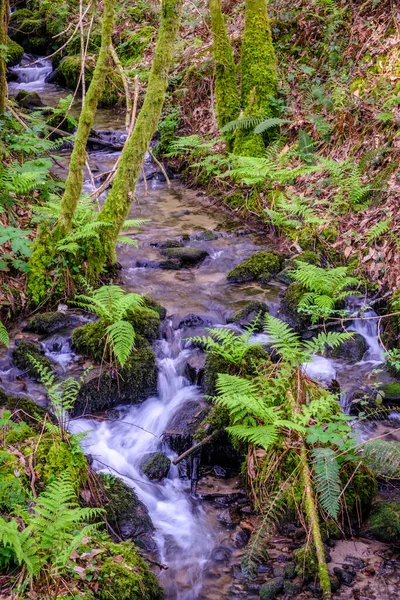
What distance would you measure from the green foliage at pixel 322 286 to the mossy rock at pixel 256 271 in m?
1.01

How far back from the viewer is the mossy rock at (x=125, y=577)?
3386 mm

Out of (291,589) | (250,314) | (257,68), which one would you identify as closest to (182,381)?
(250,314)

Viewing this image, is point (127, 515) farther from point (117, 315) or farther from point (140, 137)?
point (140, 137)

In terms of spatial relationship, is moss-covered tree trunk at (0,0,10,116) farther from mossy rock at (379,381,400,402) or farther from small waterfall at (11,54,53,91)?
small waterfall at (11,54,53,91)

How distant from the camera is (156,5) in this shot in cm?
1758

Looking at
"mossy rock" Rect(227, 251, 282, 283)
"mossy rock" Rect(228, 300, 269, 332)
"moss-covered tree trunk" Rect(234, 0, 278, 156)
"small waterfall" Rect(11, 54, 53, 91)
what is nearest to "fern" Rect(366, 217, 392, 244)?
"mossy rock" Rect(227, 251, 282, 283)

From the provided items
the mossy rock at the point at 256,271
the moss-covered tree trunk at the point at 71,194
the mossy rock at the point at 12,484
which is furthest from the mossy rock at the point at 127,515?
the mossy rock at the point at 256,271

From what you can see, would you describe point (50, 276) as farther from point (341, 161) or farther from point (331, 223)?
point (341, 161)

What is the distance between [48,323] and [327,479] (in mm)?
3879

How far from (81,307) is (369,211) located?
4363 millimetres

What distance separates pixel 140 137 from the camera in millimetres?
7691

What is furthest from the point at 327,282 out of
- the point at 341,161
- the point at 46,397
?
the point at 46,397

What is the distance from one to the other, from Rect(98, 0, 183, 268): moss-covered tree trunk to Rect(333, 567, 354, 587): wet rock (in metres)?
4.99

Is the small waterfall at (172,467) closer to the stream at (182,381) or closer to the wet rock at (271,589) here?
the stream at (182,381)
